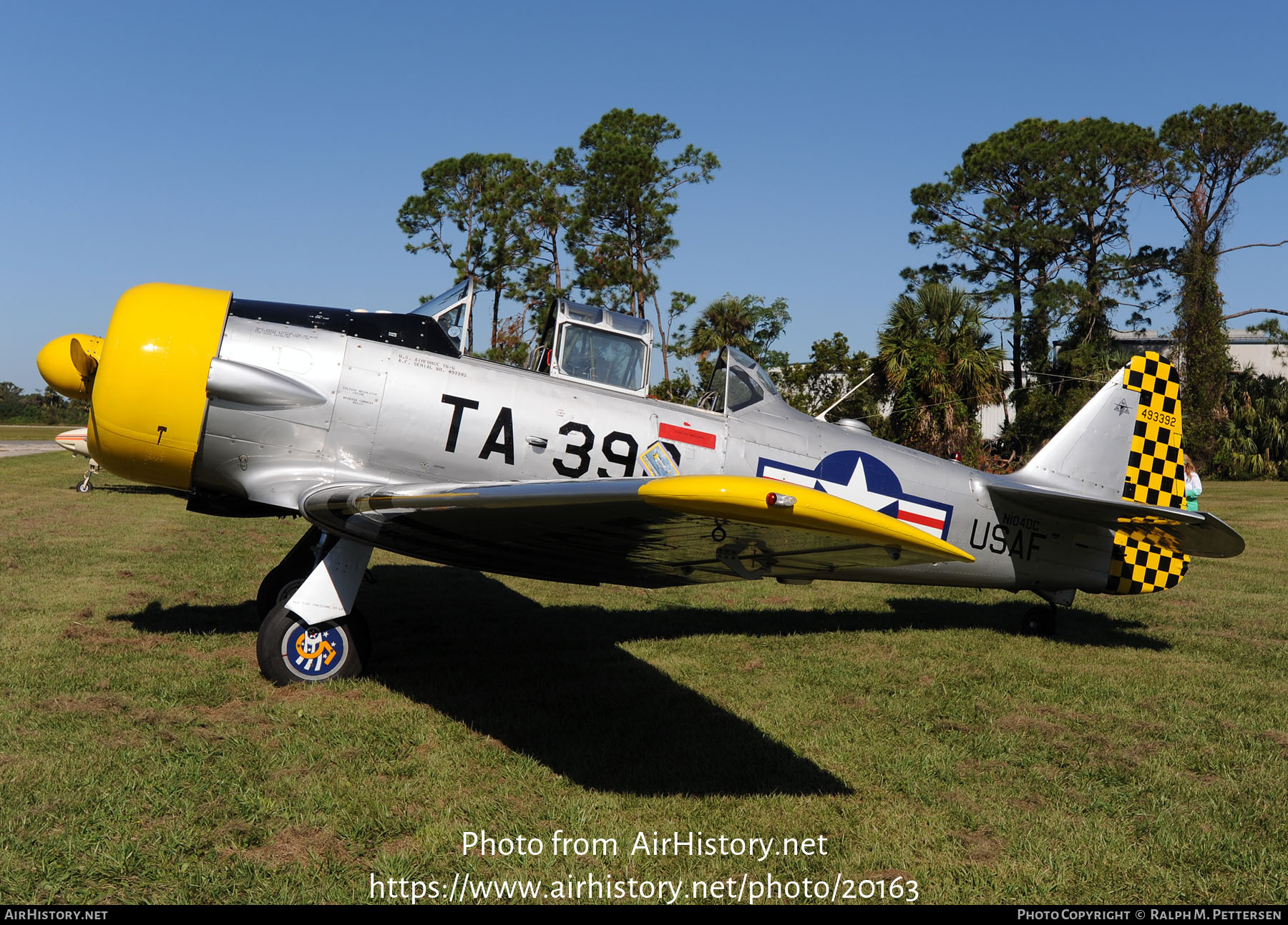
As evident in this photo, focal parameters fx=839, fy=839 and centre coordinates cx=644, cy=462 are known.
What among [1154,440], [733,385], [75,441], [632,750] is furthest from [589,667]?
[75,441]

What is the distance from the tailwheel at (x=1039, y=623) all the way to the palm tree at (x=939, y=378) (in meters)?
16.3

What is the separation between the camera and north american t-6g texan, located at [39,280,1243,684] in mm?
4480

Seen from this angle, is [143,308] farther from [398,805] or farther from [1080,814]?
[1080,814]

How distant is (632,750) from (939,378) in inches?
846

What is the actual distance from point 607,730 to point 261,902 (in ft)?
7.05

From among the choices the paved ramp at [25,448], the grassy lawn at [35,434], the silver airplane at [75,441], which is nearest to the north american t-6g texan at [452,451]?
the silver airplane at [75,441]

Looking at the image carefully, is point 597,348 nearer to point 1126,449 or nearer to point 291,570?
point 291,570

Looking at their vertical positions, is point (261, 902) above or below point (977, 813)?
below

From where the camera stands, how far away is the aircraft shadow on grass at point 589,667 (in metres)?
4.29

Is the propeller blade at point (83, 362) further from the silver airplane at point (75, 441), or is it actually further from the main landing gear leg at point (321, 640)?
the main landing gear leg at point (321, 640)

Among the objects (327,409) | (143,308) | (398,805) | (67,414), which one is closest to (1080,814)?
(398,805)

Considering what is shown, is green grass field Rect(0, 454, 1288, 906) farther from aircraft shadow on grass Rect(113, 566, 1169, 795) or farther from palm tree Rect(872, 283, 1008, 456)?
palm tree Rect(872, 283, 1008, 456)

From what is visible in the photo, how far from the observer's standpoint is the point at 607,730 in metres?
4.77

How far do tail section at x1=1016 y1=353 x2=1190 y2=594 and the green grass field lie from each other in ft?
4.50
